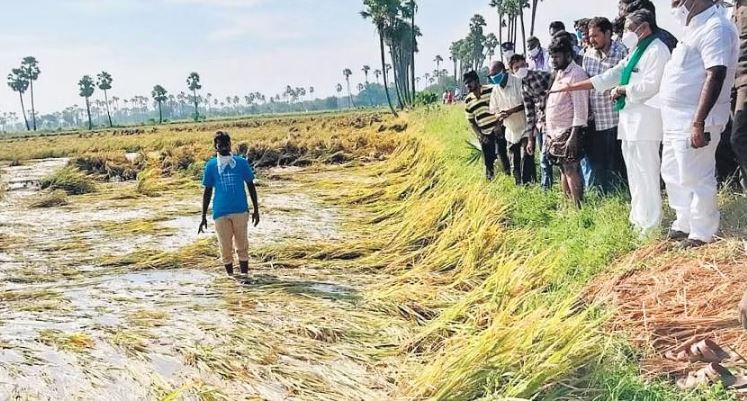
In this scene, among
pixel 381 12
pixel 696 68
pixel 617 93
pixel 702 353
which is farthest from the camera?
A: pixel 381 12

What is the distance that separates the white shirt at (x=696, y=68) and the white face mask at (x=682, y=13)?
0.19 ft

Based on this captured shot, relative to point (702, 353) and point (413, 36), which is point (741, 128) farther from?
point (413, 36)

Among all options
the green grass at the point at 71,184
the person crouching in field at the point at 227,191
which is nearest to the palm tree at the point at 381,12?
the green grass at the point at 71,184

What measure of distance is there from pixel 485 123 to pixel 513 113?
0.65m

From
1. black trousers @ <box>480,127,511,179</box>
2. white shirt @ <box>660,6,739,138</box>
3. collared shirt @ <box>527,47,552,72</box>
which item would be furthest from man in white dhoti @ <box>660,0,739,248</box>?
collared shirt @ <box>527,47,552,72</box>

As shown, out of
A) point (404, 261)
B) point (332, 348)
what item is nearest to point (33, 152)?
point (404, 261)

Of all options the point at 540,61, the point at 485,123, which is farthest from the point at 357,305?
the point at 540,61

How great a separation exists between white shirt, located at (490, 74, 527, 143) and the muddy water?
2.26 meters

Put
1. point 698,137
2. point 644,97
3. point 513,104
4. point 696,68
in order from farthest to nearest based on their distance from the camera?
point 513,104, point 644,97, point 696,68, point 698,137

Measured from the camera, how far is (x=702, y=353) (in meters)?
2.69

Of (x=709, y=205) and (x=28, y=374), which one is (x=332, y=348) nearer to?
(x=28, y=374)

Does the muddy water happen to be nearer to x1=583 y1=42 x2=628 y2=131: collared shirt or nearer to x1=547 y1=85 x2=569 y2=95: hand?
x1=547 y1=85 x2=569 y2=95: hand

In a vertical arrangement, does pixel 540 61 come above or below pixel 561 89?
above

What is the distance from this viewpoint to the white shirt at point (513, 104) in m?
6.53
